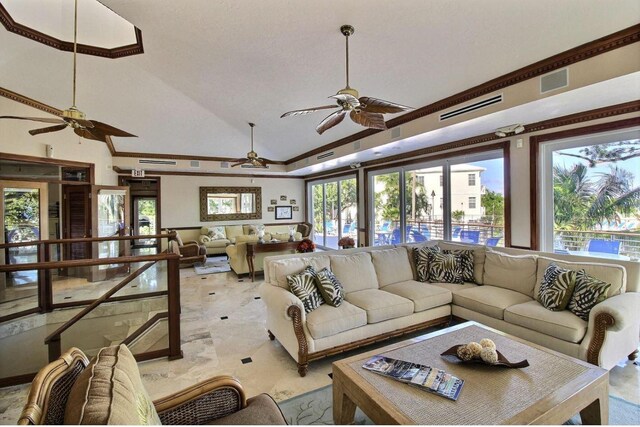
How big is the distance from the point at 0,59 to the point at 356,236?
7197mm

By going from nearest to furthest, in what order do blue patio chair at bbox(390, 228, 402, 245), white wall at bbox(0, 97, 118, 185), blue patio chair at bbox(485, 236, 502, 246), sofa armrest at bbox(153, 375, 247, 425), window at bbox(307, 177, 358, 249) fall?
sofa armrest at bbox(153, 375, 247, 425), white wall at bbox(0, 97, 118, 185), blue patio chair at bbox(485, 236, 502, 246), blue patio chair at bbox(390, 228, 402, 245), window at bbox(307, 177, 358, 249)

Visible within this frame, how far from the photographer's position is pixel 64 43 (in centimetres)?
387

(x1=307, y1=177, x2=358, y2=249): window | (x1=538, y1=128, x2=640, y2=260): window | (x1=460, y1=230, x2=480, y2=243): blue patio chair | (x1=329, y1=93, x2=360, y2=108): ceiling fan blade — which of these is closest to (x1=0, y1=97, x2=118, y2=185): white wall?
(x1=329, y1=93, x2=360, y2=108): ceiling fan blade

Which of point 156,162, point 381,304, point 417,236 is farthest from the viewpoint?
point 156,162

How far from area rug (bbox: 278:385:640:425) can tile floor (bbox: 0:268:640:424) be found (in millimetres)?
96

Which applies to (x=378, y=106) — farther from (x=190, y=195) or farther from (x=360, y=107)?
(x=190, y=195)

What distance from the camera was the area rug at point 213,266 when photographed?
21.8ft

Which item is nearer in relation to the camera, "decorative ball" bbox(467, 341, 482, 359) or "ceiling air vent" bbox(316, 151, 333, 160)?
"decorative ball" bbox(467, 341, 482, 359)

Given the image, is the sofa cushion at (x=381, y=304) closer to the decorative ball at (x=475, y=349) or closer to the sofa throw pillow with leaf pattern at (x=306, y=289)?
the sofa throw pillow with leaf pattern at (x=306, y=289)

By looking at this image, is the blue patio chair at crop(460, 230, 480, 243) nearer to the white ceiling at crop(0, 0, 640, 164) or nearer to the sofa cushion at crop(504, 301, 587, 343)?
the sofa cushion at crop(504, 301, 587, 343)

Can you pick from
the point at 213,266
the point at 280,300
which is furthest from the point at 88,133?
the point at 213,266

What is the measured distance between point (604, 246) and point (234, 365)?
4.52 m

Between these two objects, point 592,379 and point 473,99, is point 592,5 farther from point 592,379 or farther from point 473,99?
point 592,379

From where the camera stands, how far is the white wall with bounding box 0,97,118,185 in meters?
4.44
